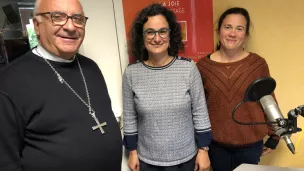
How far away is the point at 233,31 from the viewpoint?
156cm

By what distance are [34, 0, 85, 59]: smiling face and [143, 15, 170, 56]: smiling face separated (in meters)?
0.45

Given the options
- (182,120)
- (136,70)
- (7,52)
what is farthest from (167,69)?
(7,52)

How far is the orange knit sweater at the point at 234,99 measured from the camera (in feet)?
5.18

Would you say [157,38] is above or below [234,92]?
above

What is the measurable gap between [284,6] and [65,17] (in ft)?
4.61

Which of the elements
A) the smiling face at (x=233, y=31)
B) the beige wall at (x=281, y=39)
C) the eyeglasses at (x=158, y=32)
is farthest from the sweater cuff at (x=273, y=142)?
the eyeglasses at (x=158, y=32)

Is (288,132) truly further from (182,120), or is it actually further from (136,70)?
(136,70)

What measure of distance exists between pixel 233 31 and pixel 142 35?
1.79 ft

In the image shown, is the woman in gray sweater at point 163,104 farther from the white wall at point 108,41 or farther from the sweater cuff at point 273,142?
the sweater cuff at point 273,142

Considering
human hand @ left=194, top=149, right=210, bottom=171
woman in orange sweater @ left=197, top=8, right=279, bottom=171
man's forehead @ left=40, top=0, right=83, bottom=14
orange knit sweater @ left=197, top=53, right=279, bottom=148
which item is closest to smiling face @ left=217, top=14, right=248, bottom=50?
woman in orange sweater @ left=197, top=8, right=279, bottom=171

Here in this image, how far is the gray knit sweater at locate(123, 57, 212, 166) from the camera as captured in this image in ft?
4.88

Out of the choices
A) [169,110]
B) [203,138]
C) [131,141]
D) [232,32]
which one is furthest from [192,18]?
[131,141]

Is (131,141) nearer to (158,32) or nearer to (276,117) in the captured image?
(158,32)

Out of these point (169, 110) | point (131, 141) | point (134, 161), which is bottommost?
point (134, 161)
